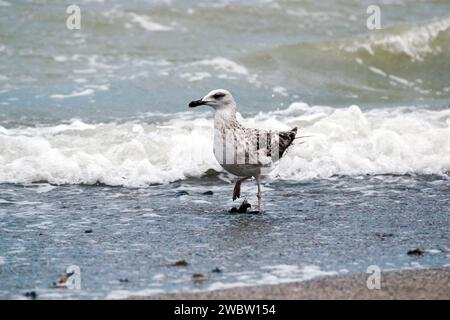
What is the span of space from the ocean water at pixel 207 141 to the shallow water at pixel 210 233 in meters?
0.02

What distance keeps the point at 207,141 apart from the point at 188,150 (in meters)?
0.34

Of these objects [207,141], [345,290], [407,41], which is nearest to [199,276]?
[345,290]

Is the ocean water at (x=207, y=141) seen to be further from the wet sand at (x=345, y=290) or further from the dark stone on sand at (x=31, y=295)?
the wet sand at (x=345, y=290)

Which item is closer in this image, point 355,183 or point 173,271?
point 173,271

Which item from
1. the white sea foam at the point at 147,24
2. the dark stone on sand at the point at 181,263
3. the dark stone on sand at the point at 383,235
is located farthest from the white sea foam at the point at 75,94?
the dark stone on sand at the point at 181,263

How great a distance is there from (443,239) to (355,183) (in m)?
1.93

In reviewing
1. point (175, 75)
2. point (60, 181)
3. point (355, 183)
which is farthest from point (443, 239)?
point (175, 75)

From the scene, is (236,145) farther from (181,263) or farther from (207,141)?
(207,141)

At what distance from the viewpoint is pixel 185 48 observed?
1419 centimetres

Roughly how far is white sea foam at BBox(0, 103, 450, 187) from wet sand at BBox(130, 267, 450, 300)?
3.11 meters

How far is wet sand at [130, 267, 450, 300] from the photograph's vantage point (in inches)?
201
